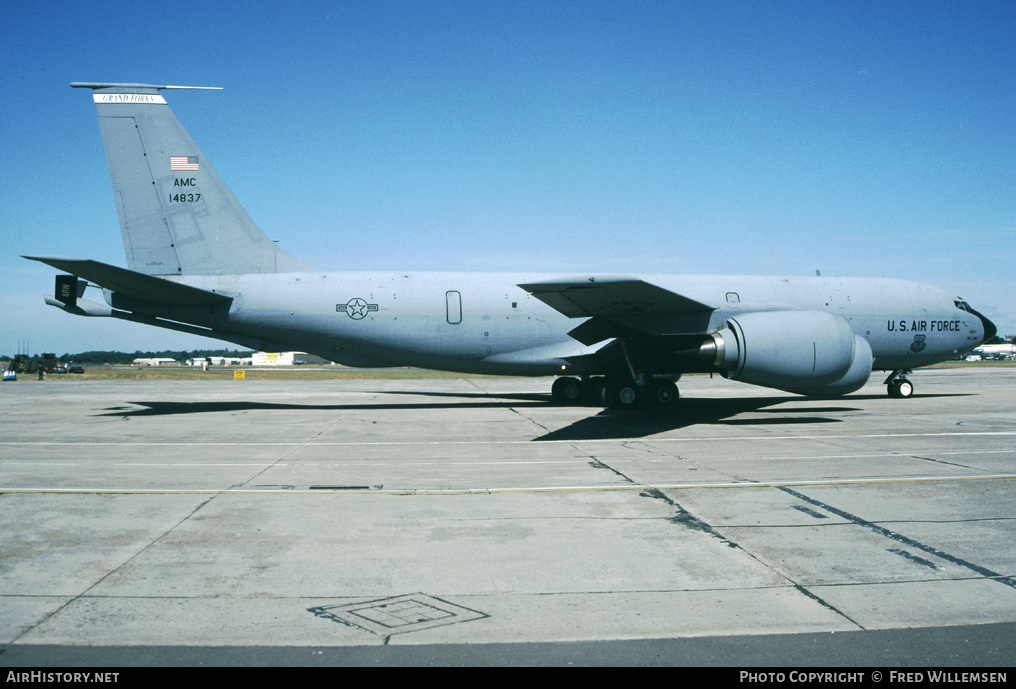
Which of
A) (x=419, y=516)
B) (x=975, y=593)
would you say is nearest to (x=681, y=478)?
(x=419, y=516)

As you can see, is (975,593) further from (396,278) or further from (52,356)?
(52,356)

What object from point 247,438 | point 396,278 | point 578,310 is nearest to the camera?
point 247,438

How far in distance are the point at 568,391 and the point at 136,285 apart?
13.1 meters

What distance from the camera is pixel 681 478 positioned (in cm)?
962

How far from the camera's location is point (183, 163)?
19422mm

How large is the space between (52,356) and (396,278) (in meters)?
64.8

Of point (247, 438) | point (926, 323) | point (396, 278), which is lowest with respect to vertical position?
point (247, 438)

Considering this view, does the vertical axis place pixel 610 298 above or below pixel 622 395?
above

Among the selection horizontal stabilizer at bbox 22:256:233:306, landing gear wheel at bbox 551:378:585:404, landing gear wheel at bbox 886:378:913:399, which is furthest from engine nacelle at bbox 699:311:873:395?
horizontal stabilizer at bbox 22:256:233:306

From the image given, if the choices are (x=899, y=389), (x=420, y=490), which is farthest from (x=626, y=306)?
(x=899, y=389)

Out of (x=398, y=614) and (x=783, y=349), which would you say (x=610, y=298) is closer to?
(x=783, y=349)

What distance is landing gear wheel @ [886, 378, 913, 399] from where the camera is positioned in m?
24.6

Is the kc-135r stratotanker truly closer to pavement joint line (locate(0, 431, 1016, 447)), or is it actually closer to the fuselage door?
the fuselage door

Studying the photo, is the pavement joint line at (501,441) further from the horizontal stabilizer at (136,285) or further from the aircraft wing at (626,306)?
the horizontal stabilizer at (136,285)
